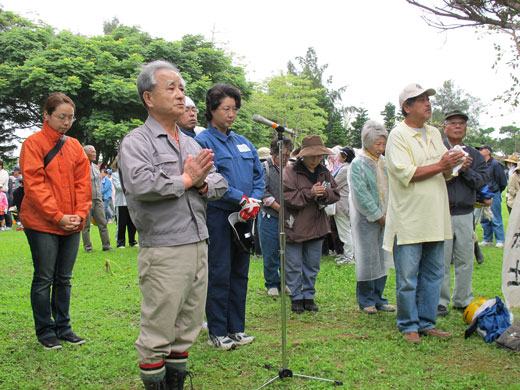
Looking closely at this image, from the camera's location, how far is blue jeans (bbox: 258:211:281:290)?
672cm

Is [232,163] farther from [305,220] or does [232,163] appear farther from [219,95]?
[305,220]

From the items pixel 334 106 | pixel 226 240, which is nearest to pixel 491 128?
pixel 334 106

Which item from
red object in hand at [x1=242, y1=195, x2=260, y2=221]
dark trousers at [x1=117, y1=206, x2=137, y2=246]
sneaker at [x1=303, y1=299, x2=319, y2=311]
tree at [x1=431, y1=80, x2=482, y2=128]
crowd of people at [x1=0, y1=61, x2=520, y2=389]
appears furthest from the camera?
tree at [x1=431, y1=80, x2=482, y2=128]

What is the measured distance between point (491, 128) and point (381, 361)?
265ft

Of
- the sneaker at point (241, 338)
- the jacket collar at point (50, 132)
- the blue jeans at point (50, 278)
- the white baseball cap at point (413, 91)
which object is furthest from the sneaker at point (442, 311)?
the jacket collar at point (50, 132)

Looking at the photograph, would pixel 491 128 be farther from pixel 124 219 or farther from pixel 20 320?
pixel 20 320

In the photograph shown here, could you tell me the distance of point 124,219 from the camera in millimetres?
11508

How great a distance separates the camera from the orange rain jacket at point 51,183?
13.9 feet

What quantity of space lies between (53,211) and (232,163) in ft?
5.41

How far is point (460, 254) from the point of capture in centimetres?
545

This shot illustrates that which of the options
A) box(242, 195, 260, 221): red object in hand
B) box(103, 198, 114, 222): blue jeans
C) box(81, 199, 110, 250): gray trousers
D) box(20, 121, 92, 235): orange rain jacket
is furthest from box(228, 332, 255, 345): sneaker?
box(103, 198, 114, 222): blue jeans

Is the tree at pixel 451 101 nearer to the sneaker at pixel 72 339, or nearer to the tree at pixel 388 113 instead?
the tree at pixel 388 113

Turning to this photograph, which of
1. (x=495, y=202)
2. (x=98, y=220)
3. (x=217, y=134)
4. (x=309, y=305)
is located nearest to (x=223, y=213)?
(x=217, y=134)

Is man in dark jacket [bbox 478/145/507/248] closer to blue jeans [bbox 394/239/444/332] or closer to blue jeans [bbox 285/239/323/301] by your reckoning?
blue jeans [bbox 285/239/323/301]
